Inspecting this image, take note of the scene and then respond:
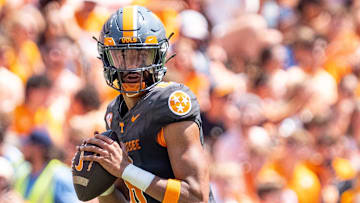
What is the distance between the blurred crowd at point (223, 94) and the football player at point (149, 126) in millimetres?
1737

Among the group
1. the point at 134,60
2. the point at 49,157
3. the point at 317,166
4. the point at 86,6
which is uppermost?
the point at 134,60

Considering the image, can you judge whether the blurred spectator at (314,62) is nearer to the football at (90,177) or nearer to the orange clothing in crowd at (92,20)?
the orange clothing in crowd at (92,20)

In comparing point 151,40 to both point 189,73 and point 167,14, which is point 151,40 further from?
point 167,14

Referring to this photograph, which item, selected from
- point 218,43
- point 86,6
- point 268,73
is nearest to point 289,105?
point 268,73

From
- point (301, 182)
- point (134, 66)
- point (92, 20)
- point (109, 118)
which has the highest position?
point (134, 66)

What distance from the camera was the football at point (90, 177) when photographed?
3570 millimetres

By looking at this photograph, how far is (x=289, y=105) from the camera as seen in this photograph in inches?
309

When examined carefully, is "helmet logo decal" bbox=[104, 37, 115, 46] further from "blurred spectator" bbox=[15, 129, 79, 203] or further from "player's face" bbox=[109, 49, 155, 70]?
"blurred spectator" bbox=[15, 129, 79, 203]

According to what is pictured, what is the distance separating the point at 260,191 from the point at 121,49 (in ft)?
10.3

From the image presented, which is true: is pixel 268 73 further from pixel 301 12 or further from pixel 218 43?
pixel 301 12

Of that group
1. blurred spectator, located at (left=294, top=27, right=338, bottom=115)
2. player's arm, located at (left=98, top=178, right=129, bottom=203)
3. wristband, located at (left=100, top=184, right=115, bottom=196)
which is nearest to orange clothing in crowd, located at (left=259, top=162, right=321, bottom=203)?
blurred spectator, located at (left=294, top=27, right=338, bottom=115)

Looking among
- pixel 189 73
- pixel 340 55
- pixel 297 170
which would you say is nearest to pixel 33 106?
pixel 189 73

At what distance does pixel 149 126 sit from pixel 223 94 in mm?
3768

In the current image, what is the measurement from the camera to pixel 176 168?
11.6ft
